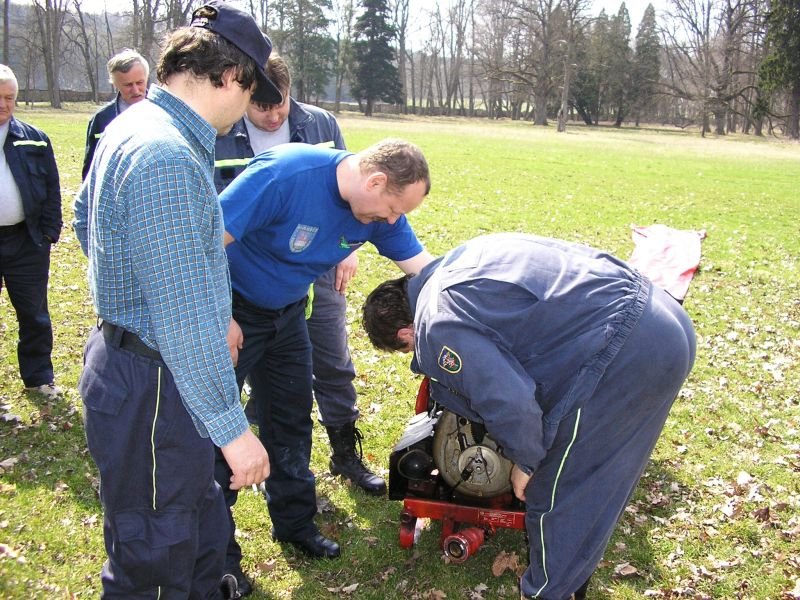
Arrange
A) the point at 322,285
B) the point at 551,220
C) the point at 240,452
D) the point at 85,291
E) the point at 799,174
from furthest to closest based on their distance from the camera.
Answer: the point at 799,174 → the point at 551,220 → the point at 85,291 → the point at 322,285 → the point at 240,452

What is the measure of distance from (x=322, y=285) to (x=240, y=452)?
2241 mm

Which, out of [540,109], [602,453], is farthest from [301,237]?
[540,109]

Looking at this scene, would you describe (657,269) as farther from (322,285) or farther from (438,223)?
(438,223)

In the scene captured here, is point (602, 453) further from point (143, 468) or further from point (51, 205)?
point (51, 205)

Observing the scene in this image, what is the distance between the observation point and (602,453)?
2.68 metres

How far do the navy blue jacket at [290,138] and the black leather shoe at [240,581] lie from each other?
205 cm

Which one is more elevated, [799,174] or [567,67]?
[567,67]

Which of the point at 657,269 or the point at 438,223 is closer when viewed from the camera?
the point at 657,269

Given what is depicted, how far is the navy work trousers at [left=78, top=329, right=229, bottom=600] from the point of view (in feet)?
7.00

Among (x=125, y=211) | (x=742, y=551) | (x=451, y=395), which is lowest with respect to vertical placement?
(x=742, y=551)

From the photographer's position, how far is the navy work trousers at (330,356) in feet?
13.9

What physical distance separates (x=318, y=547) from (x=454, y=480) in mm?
832

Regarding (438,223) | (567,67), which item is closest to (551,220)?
(438,223)

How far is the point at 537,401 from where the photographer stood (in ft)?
8.70
